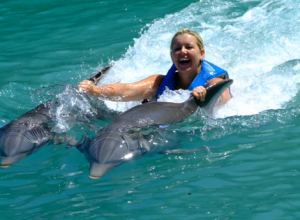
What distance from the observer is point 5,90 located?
8.77 m

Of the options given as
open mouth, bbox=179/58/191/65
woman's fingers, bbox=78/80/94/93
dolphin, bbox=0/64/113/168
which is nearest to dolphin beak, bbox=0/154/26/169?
dolphin, bbox=0/64/113/168

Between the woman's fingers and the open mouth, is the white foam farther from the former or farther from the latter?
the woman's fingers

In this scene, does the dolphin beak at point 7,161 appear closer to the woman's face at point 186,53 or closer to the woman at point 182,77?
the woman at point 182,77

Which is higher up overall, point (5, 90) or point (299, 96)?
point (5, 90)

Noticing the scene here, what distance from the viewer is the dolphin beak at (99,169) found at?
5.59 m

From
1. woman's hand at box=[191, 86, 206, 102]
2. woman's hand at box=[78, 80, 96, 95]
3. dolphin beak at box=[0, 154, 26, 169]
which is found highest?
woman's hand at box=[78, 80, 96, 95]

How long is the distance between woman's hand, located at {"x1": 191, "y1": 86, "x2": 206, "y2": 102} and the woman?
239 mm

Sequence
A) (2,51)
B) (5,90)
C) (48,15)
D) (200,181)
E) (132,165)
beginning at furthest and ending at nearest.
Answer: (48,15) < (2,51) < (5,90) < (132,165) < (200,181)

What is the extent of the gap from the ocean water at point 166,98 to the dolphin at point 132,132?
0.15 m

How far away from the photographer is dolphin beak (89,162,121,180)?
5.59 m

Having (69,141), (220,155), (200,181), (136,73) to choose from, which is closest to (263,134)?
(220,155)

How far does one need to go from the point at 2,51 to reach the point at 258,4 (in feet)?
17.4

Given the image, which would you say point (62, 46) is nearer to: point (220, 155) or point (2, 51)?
point (2, 51)

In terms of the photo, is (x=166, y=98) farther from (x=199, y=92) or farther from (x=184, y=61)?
(x=199, y=92)
